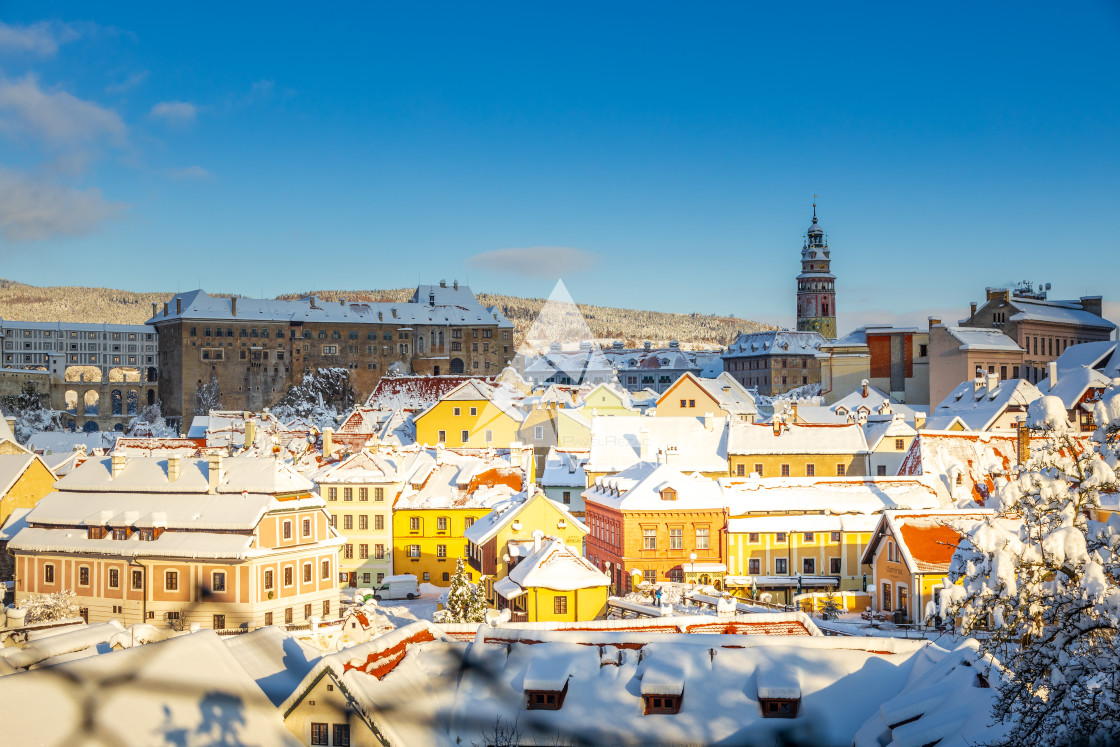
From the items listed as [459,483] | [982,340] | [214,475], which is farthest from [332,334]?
[214,475]

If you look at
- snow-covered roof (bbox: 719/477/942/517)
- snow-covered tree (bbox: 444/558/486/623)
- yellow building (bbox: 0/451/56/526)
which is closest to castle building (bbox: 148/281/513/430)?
yellow building (bbox: 0/451/56/526)

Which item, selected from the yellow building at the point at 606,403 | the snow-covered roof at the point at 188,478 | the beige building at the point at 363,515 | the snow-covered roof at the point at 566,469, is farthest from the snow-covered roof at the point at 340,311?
the snow-covered roof at the point at 188,478

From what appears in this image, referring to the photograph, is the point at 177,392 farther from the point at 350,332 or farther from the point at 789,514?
the point at 789,514

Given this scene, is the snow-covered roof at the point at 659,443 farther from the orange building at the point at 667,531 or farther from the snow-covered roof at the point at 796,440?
the orange building at the point at 667,531

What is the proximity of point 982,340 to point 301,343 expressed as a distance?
8611cm

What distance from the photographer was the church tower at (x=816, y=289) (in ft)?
512

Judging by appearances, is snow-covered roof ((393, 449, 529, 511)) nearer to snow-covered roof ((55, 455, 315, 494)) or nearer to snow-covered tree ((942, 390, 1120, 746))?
snow-covered roof ((55, 455, 315, 494))

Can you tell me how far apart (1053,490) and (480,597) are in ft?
71.4

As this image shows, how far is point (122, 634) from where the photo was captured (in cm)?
1634

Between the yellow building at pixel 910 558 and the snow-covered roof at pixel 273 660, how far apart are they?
19659 millimetres

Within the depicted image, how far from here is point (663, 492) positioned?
39.9 m

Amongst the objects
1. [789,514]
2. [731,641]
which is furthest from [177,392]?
[731,641]

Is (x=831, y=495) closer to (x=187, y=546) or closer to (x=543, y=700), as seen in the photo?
(x=187, y=546)

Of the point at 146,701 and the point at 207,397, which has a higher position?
the point at 207,397
